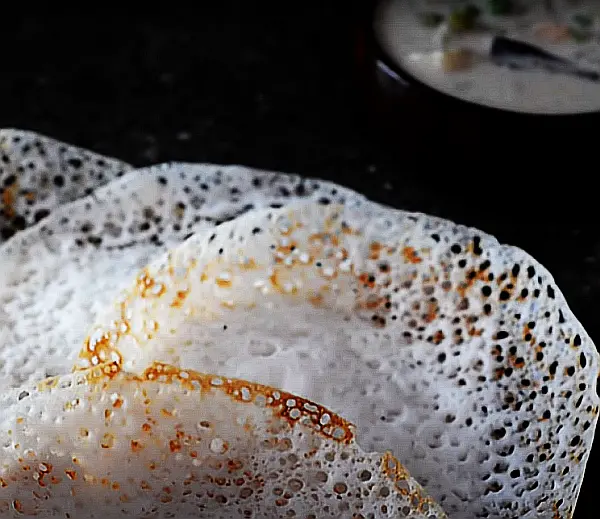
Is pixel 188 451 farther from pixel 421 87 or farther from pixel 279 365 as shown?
pixel 421 87

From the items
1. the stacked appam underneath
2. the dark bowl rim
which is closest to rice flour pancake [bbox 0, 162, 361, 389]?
the stacked appam underneath

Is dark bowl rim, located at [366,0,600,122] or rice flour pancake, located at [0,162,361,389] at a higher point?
dark bowl rim, located at [366,0,600,122]

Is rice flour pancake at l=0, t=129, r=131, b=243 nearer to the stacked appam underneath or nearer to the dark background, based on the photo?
the stacked appam underneath

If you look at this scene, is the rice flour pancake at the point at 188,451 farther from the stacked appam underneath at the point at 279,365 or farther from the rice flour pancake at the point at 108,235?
the rice flour pancake at the point at 108,235

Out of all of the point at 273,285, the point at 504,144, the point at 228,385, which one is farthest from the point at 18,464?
the point at 504,144

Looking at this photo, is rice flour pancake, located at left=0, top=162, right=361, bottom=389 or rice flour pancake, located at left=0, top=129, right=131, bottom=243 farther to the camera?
rice flour pancake, located at left=0, top=129, right=131, bottom=243

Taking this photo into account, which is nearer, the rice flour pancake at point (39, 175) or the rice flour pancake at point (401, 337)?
the rice flour pancake at point (401, 337)

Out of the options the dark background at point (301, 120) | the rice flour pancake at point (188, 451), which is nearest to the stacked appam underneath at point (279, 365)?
the rice flour pancake at point (188, 451)
